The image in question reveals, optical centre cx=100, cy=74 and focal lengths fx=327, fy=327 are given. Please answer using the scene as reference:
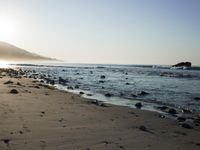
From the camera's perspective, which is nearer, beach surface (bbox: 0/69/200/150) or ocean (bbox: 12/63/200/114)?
beach surface (bbox: 0/69/200/150)

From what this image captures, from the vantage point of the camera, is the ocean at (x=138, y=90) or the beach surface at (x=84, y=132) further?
the ocean at (x=138, y=90)

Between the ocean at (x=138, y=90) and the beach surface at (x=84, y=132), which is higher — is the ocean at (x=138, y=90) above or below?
below

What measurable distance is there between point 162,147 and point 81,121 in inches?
157

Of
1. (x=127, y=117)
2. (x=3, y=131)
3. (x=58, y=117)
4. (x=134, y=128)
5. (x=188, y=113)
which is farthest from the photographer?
(x=188, y=113)

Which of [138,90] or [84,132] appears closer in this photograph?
[84,132]

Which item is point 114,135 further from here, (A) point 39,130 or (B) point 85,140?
(A) point 39,130

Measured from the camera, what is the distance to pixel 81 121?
12766mm

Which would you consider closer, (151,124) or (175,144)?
(175,144)

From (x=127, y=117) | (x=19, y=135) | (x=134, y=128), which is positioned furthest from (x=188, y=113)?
(x=19, y=135)

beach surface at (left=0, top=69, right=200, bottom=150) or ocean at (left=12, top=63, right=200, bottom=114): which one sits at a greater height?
beach surface at (left=0, top=69, right=200, bottom=150)

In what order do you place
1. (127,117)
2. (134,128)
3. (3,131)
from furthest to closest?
(127,117) → (134,128) → (3,131)

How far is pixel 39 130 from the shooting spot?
10.6 metres

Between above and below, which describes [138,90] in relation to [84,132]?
below

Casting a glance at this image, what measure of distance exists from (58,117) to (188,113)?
29.2 feet
